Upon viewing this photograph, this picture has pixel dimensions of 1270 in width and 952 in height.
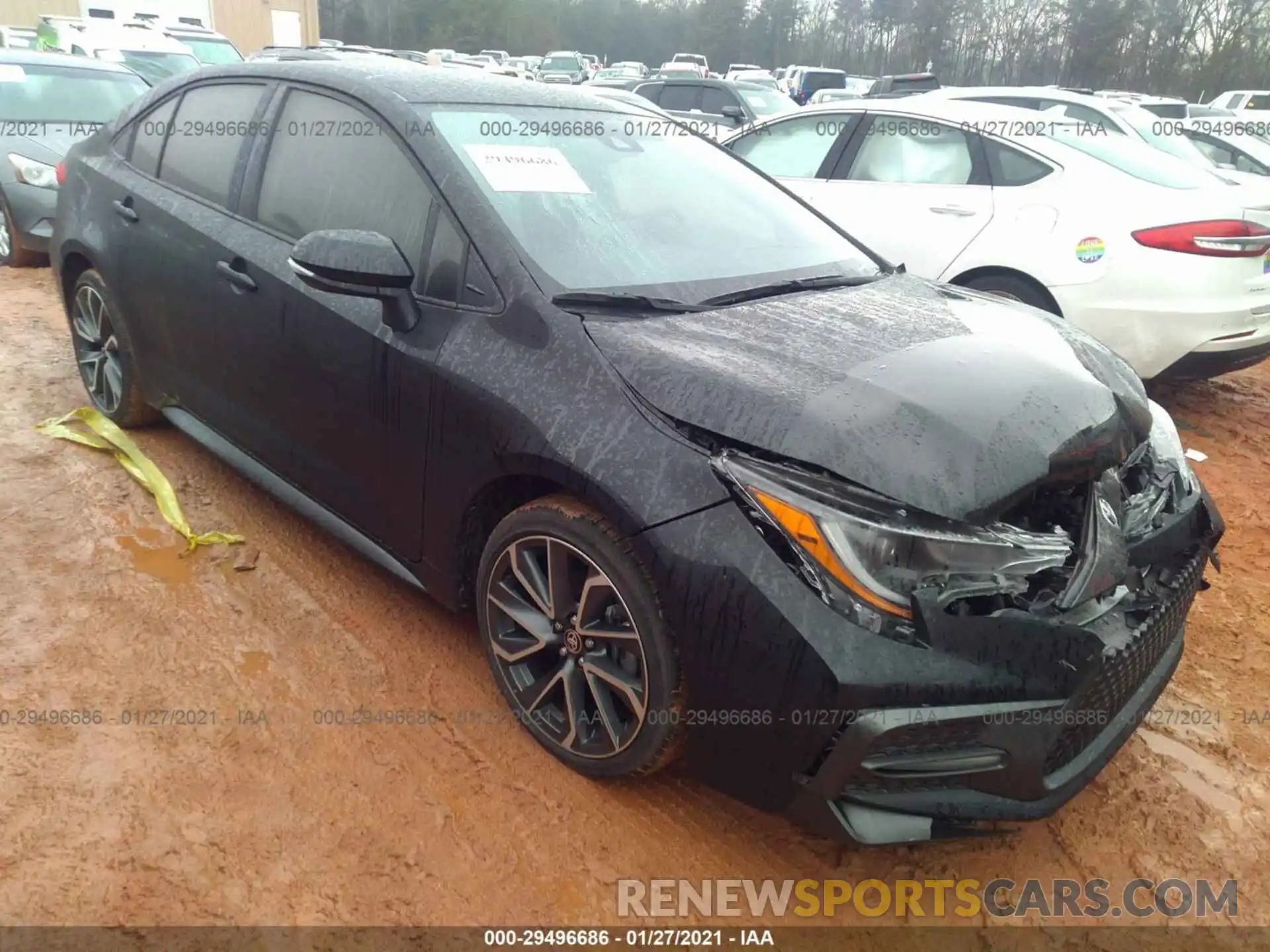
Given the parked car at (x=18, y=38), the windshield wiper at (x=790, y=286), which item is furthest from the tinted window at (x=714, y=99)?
the parked car at (x=18, y=38)

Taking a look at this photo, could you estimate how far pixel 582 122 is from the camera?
10.00 feet

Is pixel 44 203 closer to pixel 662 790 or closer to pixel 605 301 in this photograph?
pixel 605 301

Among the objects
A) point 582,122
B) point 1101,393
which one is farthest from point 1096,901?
point 582,122

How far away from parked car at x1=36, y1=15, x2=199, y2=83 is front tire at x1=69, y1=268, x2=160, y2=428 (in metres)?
9.08

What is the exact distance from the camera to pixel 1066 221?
191 inches

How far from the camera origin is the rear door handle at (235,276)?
2.98 metres

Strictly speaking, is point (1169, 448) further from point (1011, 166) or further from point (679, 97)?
point (679, 97)

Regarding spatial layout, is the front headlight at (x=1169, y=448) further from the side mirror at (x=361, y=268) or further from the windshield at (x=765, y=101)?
the windshield at (x=765, y=101)

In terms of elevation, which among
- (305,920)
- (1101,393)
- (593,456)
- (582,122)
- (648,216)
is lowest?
(305,920)

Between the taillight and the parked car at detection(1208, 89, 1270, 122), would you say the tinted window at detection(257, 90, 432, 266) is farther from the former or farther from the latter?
the parked car at detection(1208, 89, 1270, 122)

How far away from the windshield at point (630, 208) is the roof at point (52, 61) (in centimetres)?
720

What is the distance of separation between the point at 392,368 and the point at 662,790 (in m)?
1.36

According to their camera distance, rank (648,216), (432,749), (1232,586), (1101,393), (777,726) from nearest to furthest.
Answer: (777,726) < (1101,393) < (432,749) < (648,216) < (1232,586)

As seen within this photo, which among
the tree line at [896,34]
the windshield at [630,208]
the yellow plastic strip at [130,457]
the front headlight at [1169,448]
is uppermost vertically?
the tree line at [896,34]
